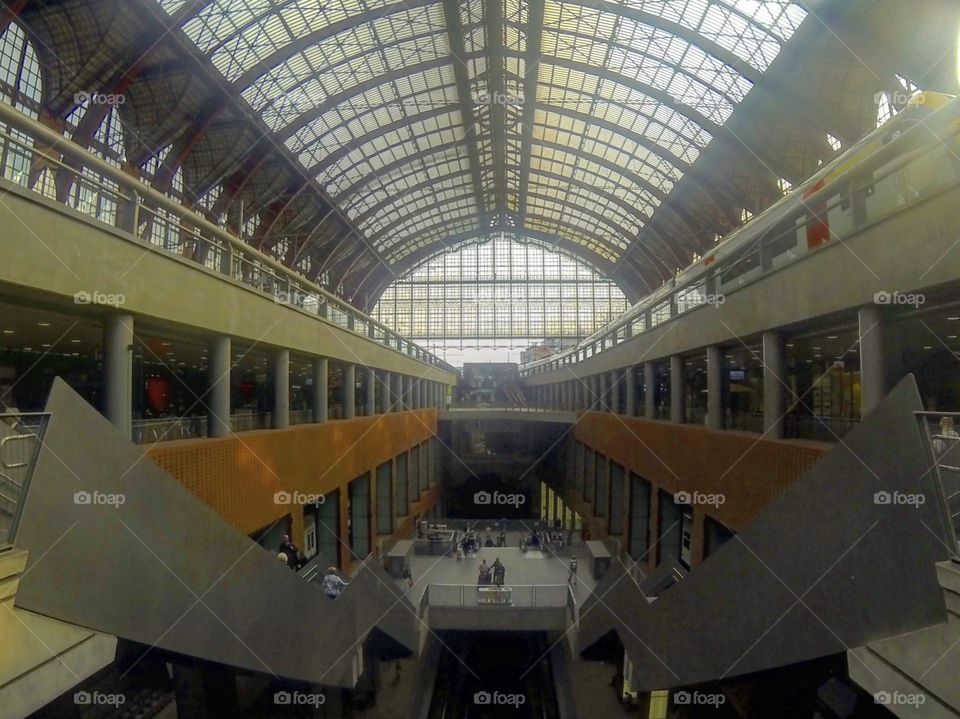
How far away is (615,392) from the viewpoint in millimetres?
23812

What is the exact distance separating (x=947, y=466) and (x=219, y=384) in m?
9.25

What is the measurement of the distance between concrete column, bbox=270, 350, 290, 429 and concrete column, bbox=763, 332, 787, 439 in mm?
8540

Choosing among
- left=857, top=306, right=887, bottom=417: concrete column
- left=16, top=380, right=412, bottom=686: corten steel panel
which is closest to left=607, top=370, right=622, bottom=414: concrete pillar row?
left=857, top=306, right=887, bottom=417: concrete column

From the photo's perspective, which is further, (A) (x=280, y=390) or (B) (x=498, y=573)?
(B) (x=498, y=573)

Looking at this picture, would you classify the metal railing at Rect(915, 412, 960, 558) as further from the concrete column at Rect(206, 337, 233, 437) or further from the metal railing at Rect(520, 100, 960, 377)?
the concrete column at Rect(206, 337, 233, 437)

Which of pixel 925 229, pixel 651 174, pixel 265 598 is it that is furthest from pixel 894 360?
pixel 651 174

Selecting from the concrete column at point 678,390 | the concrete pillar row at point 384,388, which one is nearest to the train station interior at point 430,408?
the concrete column at point 678,390

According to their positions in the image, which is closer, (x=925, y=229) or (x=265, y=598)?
(x=925, y=229)

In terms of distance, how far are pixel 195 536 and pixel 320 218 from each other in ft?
118

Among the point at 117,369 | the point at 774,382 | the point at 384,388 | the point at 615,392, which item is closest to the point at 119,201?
the point at 117,369

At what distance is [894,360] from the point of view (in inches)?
316

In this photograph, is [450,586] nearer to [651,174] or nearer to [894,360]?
[894,360]

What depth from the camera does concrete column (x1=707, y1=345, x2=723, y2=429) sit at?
1270 centimetres

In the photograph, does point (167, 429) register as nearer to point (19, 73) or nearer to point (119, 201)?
point (119, 201)
